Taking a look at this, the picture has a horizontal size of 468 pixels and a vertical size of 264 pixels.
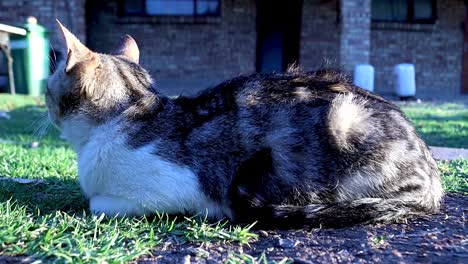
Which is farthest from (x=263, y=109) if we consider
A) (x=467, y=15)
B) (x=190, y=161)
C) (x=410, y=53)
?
(x=467, y=15)

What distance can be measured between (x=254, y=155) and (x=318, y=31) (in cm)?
1224

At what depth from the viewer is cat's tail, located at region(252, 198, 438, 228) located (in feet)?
7.79

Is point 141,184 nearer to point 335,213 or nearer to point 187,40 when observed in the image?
point 335,213

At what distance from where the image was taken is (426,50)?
46.9ft

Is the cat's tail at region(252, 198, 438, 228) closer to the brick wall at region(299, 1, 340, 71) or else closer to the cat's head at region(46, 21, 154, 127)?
the cat's head at region(46, 21, 154, 127)

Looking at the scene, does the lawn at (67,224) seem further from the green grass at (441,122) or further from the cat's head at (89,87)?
the green grass at (441,122)

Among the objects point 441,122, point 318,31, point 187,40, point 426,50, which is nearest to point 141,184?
point 441,122

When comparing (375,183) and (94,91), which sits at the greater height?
(94,91)

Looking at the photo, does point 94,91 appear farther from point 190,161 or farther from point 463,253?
point 463,253

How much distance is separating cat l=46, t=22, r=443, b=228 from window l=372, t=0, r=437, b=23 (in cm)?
1259

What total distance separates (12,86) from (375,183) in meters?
10.6

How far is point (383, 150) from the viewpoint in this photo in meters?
2.52

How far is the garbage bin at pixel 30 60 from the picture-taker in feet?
39.0

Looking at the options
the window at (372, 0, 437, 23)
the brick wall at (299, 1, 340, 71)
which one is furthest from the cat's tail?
the window at (372, 0, 437, 23)
